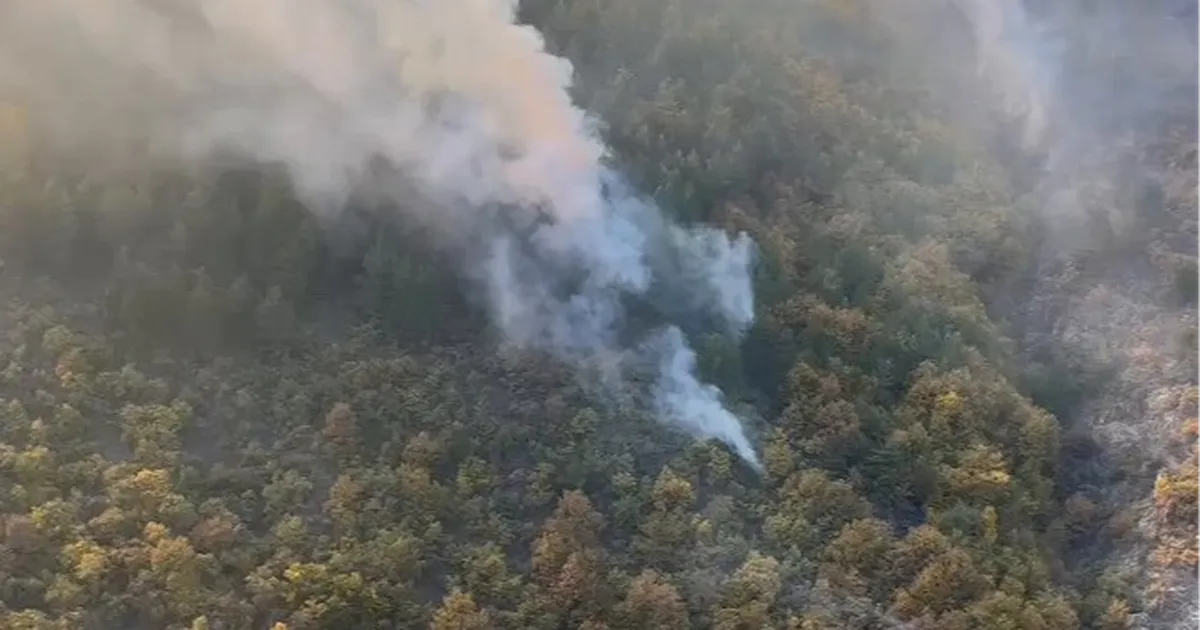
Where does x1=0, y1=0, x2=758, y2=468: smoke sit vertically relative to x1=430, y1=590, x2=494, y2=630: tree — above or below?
above

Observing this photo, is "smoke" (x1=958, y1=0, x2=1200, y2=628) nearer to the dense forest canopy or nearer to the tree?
the dense forest canopy

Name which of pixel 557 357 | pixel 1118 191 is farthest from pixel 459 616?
pixel 1118 191

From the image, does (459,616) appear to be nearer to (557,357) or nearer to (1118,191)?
(557,357)

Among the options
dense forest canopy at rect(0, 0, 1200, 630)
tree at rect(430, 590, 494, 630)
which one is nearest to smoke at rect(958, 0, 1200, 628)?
dense forest canopy at rect(0, 0, 1200, 630)

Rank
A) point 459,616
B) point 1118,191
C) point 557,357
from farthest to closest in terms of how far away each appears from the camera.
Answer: point 1118,191, point 557,357, point 459,616

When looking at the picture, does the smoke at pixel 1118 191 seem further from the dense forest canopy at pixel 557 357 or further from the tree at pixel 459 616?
the tree at pixel 459 616

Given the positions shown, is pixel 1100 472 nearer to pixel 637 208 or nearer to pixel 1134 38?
pixel 637 208

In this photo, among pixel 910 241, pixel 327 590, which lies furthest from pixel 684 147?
pixel 327 590

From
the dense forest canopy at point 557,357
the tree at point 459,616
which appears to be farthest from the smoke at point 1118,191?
the tree at point 459,616
